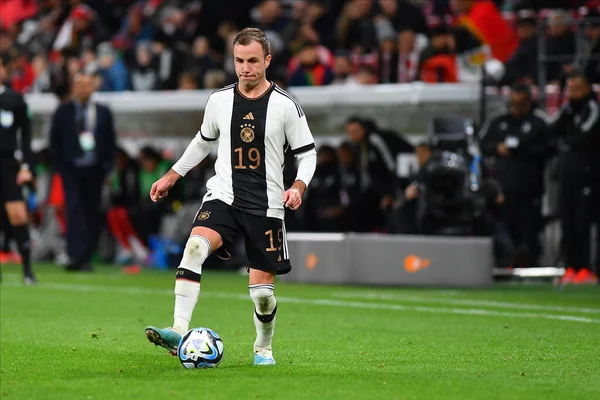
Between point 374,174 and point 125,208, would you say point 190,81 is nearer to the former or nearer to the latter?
point 125,208

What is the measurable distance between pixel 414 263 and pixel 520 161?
2.17 metres

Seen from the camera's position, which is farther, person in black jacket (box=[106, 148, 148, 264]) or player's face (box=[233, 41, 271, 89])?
person in black jacket (box=[106, 148, 148, 264])

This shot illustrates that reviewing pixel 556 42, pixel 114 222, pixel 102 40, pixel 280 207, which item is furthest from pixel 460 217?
pixel 102 40

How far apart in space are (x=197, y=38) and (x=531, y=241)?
7857 millimetres

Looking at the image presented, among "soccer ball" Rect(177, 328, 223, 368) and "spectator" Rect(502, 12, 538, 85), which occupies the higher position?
"spectator" Rect(502, 12, 538, 85)

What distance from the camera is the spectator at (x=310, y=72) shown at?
19188 millimetres

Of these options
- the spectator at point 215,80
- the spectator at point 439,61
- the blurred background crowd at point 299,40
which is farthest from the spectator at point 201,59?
the spectator at point 439,61

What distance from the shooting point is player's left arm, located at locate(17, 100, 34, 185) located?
49.9ft

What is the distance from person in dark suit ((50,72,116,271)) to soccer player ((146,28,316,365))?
10842 millimetres

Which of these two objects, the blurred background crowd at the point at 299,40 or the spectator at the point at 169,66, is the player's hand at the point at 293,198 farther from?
the spectator at the point at 169,66

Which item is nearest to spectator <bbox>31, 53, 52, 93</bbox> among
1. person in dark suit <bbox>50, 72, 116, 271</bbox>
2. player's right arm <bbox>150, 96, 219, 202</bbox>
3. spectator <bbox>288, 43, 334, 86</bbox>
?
person in dark suit <bbox>50, 72, 116, 271</bbox>

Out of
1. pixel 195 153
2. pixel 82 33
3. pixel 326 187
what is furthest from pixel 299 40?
pixel 195 153

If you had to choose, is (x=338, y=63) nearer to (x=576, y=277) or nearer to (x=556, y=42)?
(x=556, y=42)

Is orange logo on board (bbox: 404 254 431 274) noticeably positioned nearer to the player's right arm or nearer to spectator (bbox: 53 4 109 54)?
the player's right arm
